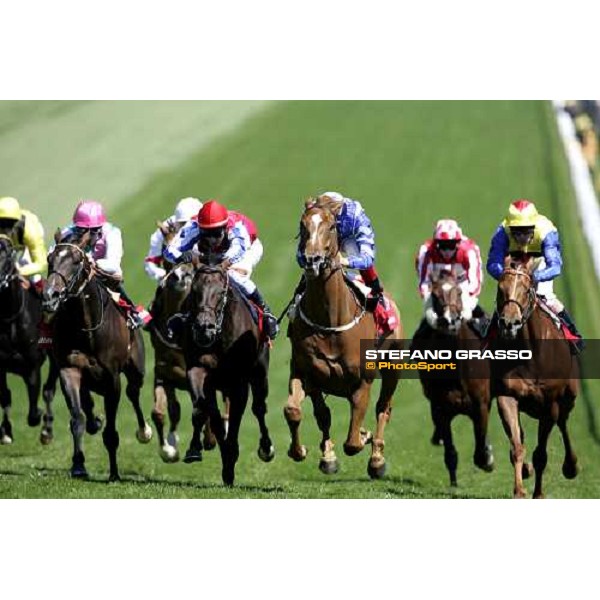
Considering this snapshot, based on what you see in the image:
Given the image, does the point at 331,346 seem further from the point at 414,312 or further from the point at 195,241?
the point at 414,312

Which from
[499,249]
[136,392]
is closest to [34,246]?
[136,392]

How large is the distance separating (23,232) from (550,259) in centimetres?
510

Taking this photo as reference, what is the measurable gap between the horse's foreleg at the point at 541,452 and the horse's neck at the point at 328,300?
6.90ft

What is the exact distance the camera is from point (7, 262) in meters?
14.5

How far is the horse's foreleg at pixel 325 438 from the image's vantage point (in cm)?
1385

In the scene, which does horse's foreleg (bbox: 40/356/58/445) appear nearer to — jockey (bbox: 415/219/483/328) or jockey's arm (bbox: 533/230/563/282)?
jockey (bbox: 415/219/483/328)

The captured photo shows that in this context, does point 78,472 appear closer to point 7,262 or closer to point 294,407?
point 7,262

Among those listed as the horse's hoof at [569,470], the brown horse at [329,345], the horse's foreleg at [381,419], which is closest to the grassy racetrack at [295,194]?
the horse's hoof at [569,470]

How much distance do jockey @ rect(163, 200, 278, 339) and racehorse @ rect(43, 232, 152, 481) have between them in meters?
0.80

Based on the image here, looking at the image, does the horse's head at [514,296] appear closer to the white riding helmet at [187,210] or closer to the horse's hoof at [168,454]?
the white riding helmet at [187,210]

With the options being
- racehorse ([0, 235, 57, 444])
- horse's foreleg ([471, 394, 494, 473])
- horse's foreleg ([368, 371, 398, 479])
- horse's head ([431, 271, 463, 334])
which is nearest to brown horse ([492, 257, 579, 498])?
horse's foreleg ([471, 394, 494, 473])

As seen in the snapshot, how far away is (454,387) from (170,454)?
10.3 feet

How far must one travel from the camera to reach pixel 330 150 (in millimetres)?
30703
